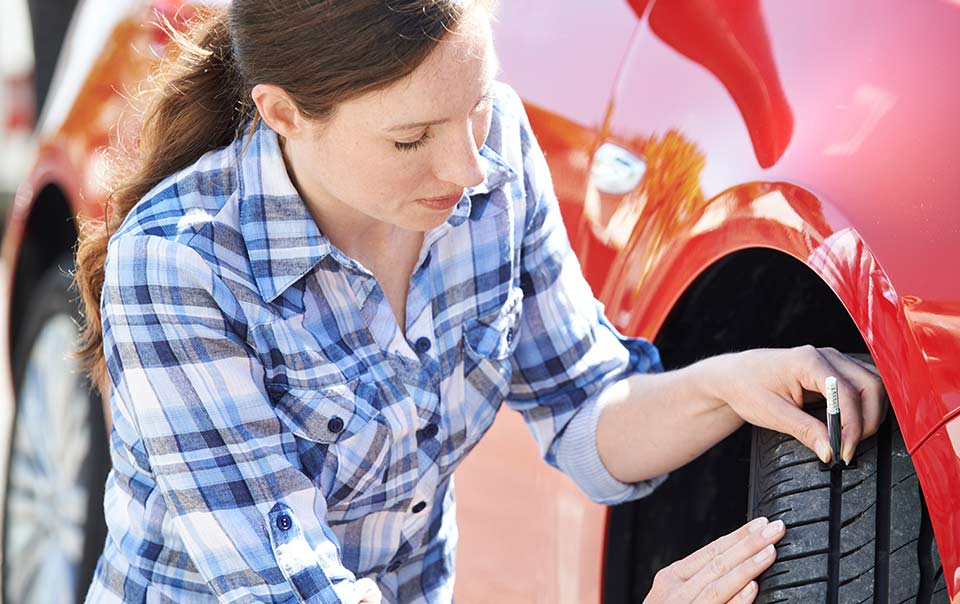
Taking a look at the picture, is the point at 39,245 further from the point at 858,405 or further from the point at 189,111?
the point at 858,405

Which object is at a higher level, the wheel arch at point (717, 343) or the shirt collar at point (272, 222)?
the shirt collar at point (272, 222)

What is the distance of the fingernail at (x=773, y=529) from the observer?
1503 mm

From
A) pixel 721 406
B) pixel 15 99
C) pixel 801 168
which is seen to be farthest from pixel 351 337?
pixel 15 99

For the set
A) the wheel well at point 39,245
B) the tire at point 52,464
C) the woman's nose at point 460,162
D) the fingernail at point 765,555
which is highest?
the woman's nose at point 460,162

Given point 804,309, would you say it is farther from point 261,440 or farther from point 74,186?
point 74,186

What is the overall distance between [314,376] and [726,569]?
497 mm

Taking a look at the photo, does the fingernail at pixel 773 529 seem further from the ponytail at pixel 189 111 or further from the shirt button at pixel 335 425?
the ponytail at pixel 189 111

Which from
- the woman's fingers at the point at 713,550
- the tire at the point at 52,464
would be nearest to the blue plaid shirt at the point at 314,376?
the woman's fingers at the point at 713,550

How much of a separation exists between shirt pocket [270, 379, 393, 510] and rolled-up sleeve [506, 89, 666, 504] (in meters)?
0.26

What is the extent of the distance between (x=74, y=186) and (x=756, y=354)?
1.69m

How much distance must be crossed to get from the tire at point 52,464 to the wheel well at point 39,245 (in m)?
0.03

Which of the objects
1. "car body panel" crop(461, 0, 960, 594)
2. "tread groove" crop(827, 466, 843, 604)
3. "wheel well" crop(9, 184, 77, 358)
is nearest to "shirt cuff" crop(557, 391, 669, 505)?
"car body panel" crop(461, 0, 960, 594)

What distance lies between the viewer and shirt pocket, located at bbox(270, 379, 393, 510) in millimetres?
1667

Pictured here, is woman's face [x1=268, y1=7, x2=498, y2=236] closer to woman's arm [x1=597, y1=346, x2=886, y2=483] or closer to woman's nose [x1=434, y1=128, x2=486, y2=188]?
woman's nose [x1=434, y1=128, x2=486, y2=188]
